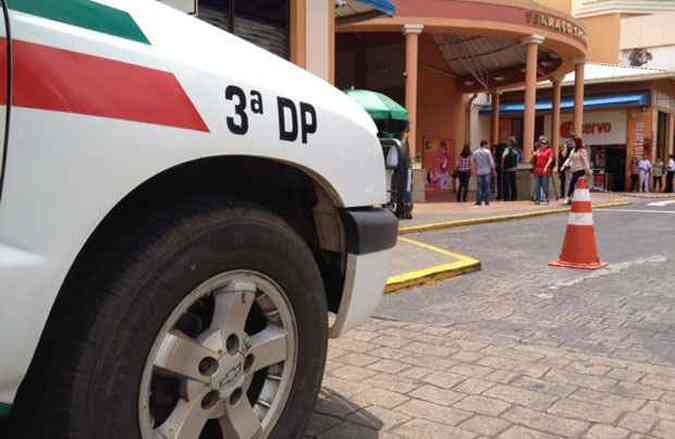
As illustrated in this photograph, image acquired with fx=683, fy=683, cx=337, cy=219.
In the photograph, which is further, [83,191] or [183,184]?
[183,184]

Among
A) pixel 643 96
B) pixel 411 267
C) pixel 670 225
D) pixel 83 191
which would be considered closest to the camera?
pixel 83 191

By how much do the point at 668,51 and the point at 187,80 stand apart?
38.8m

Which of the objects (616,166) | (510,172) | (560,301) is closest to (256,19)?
(560,301)

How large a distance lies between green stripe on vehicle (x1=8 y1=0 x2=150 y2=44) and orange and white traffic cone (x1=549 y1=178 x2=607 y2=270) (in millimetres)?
5751

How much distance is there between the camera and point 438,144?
83.9 feet

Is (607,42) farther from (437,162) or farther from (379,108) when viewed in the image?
(379,108)

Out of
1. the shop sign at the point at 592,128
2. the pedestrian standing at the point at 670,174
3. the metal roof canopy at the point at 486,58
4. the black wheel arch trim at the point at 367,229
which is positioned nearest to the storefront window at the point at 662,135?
the shop sign at the point at 592,128

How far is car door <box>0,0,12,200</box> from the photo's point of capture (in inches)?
59.8

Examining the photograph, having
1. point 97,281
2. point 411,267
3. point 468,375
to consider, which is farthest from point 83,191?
point 411,267

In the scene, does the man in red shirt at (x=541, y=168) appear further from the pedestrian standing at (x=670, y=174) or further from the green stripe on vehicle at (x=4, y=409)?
the green stripe on vehicle at (x=4, y=409)

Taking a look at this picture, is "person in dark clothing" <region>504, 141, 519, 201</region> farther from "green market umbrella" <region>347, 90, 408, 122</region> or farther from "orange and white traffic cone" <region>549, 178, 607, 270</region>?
"orange and white traffic cone" <region>549, 178, 607, 270</region>

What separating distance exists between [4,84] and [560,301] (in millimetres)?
4777

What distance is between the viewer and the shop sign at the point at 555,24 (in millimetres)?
19109

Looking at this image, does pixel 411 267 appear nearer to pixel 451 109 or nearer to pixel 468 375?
pixel 468 375
